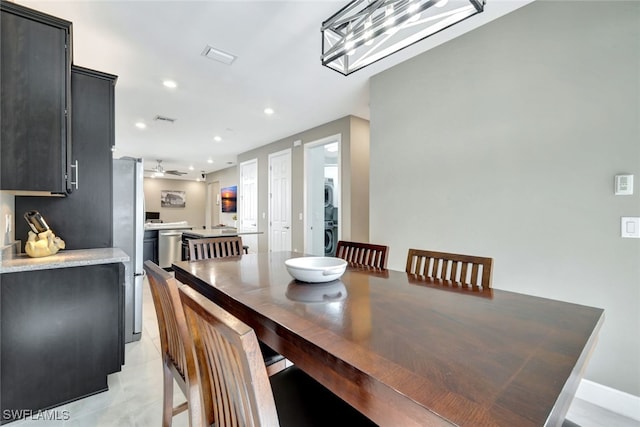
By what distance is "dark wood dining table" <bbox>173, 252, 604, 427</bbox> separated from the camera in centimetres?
52

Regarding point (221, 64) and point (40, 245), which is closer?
point (40, 245)

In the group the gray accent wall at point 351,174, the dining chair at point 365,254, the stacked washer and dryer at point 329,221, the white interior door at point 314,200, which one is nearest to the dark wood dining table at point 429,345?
the dining chair at point 365,254

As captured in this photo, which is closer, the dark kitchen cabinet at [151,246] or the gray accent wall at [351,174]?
the gray accent wall at [351,174]

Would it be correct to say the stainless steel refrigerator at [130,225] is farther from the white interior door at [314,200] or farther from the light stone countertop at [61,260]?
the white interior door at [314,200]

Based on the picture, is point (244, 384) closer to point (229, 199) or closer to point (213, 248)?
point (213, 248)

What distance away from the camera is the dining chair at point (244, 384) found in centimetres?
57

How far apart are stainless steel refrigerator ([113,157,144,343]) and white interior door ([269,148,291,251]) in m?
2.76

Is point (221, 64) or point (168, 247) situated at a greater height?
point (221, 64)

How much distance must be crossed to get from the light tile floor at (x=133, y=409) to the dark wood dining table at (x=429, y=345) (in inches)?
37.9

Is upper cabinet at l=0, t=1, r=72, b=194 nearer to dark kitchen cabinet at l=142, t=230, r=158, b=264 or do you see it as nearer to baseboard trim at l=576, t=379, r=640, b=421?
baseboard trim at l=576, t=379, r=640, b=421

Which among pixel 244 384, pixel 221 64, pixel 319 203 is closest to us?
pixel 244 384

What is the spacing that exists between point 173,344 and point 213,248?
3.49ft

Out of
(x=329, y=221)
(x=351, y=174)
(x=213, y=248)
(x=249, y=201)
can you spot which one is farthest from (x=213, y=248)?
(x=249, y=201)
